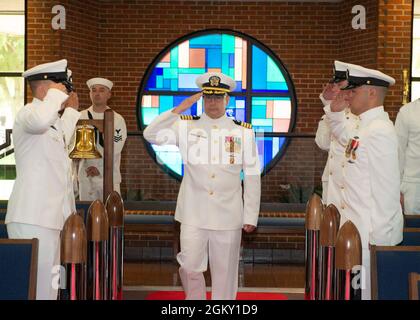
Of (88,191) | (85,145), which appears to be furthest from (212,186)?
(88,191)

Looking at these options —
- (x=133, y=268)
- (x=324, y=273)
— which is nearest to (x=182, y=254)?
(x=324, y=273)

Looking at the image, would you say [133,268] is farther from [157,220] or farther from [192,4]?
[192,4]

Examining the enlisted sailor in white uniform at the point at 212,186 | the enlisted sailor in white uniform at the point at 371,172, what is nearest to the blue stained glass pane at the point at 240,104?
the enlisted sailor in white uniform at the point at 212,186

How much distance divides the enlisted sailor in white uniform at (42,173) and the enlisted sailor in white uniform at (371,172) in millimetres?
1603

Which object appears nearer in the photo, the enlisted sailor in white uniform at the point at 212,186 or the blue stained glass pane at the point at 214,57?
the enlisted sailor in white uniform at the point at 212,186

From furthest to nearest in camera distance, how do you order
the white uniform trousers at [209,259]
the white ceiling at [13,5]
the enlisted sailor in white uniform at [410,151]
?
1. the white ceiling at [13,5]
2. the enlisted sailor in white uniform at [410,151]
3. the white uniform trousers at [209,259]

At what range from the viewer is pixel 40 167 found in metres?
4.88

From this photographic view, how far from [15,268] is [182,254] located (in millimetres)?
2089

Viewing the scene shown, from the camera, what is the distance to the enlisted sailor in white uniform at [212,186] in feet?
19.7

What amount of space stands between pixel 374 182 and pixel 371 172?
60 mm

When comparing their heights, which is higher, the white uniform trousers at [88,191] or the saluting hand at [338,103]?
the saluting hand at [338,103]

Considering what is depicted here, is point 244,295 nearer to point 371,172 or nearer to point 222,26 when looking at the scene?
point 371,172

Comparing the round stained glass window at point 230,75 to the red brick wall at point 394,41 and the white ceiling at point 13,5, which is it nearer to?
the red brick wall at point 394,41

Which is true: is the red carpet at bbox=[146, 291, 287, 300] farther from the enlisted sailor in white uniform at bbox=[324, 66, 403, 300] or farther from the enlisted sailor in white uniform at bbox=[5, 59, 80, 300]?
the enlisted sailor in white uniform at bbox=[324, 66, 403, 300]
